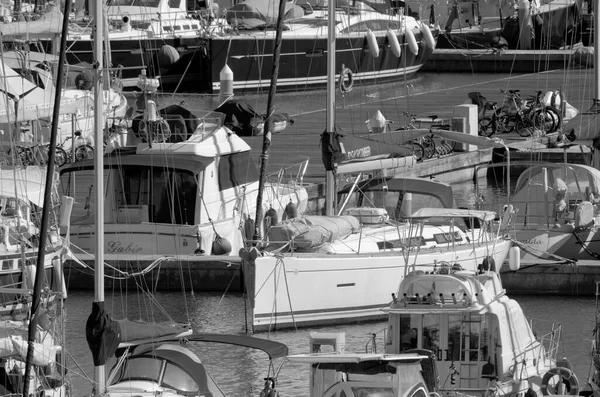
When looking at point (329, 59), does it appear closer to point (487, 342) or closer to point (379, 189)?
point (379, 189)

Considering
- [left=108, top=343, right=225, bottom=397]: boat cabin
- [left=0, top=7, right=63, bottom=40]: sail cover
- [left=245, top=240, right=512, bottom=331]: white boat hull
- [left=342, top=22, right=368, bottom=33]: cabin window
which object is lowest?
[left=245, top=240, right=512, bottom=331]: white boat hull

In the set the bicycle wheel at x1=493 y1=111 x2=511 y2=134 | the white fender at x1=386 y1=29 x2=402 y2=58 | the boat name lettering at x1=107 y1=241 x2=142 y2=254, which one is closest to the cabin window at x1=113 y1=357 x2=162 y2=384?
the boat name lettering at x1=107 y1=241 x2=142 y2=254

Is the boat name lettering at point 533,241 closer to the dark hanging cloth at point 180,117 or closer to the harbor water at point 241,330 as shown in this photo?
the harbor water at point 241,330

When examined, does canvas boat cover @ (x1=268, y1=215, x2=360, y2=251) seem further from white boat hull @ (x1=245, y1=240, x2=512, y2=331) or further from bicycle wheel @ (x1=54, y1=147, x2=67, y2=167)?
bicycle wheel @ (x1=54, y1=147, x2=67, y2=167)

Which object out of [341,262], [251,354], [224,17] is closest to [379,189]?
[341,262]

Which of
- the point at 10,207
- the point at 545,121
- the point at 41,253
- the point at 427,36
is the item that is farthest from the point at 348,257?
the point at 427,36

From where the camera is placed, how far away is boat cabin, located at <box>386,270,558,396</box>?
Answer: 66.2 feet

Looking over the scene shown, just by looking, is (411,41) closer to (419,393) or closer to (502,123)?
(502,123)

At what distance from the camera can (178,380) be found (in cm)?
1914

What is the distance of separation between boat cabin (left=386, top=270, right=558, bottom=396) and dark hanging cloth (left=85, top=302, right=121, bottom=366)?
3768 millimetres

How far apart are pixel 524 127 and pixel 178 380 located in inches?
1127

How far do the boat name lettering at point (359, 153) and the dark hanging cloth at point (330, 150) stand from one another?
42cm

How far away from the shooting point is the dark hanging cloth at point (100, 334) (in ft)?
60.8

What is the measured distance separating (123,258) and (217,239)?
1.89 meters
